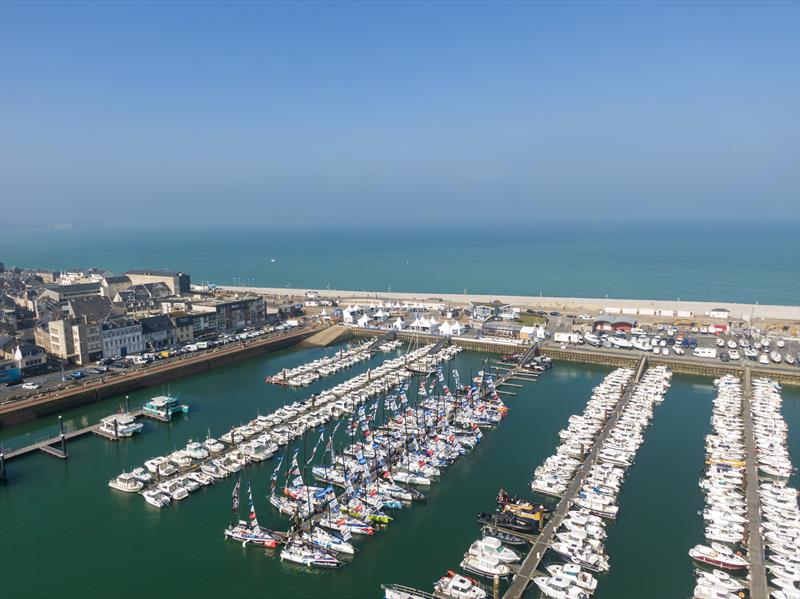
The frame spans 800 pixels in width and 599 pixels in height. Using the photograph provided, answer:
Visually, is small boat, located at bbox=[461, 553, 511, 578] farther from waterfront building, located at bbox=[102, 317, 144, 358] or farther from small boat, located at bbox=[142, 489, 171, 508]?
waterfront building, located at bbox=[102, 317, 144, 358]

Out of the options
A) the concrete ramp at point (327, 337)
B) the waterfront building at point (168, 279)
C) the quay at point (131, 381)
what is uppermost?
the waterfront building at point (168, 279)

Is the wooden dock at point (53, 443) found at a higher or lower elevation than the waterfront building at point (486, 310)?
lower

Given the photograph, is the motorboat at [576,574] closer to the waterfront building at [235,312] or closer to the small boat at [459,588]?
the small boat at [459,588]

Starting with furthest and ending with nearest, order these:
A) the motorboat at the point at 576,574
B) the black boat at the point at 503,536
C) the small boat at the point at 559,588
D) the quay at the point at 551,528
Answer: the black boat at the point at 503,536
the quay at the point at 551,528
the motorboat at the point at 576,574
the small boat at the point at 559,588

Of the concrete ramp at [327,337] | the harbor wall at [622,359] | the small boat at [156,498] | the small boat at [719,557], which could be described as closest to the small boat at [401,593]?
the small boat at [719,557]

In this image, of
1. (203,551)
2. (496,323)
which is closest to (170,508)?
(203,551)

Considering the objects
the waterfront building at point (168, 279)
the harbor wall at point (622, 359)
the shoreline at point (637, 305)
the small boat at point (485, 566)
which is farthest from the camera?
the waterfront building at point (168, 279)

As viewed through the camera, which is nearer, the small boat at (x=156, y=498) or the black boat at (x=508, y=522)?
the black boat at (x=508, y=522)
